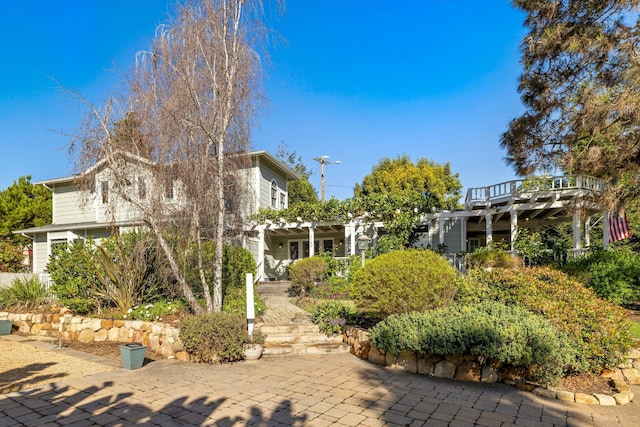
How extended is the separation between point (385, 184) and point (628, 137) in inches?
794

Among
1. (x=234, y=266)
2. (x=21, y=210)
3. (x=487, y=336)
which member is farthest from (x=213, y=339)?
(x=21, y=210)

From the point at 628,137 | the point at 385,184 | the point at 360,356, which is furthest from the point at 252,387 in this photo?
the point at 385,184

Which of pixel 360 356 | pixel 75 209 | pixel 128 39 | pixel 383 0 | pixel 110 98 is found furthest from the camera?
pixel 75 209

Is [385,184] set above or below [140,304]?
above

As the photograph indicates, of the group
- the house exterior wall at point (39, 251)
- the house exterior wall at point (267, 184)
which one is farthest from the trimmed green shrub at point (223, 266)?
the house exterior wall at point (39, 251)

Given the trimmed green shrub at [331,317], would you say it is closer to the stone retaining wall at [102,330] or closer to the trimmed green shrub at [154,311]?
the stone retaining wall at [102,330]

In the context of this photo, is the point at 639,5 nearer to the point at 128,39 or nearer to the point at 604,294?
the point at 604,294

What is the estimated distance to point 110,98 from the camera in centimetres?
765

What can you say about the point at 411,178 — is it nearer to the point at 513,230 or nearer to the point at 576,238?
the point at 513,230

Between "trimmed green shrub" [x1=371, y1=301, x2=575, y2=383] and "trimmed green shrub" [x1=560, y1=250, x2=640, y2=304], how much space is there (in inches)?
200

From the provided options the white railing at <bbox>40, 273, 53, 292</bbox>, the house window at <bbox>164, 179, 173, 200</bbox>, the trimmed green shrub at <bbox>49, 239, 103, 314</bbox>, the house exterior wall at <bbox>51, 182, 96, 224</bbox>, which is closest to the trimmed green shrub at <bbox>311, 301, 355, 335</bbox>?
the house window at <bbox>164, 179, 173, 200</bbox>

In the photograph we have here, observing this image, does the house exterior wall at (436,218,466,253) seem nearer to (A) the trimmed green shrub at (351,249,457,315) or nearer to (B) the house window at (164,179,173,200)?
(A) the trimmed green shrub at (351,249,457,315)

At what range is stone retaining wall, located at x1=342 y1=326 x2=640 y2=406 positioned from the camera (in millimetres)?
4637

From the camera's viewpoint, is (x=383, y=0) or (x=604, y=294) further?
(x=383, y=0)
